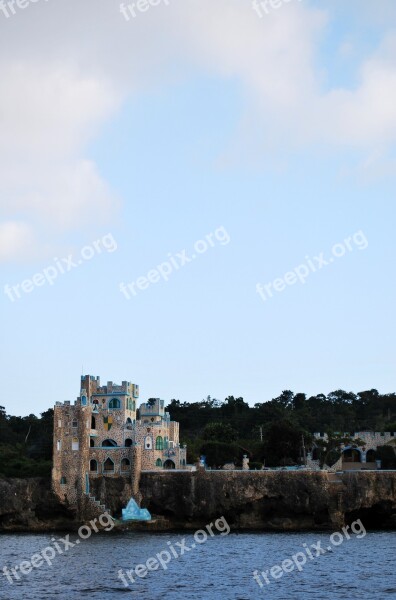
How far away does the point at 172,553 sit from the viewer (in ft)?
215

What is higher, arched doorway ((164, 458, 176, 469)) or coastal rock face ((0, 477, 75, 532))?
arched doorway ((164, 458, 176, 469))

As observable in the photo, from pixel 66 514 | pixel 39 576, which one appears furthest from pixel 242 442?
pixel 39 576

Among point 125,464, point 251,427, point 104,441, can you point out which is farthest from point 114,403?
point 251,427

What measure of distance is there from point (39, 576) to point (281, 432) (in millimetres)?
56007

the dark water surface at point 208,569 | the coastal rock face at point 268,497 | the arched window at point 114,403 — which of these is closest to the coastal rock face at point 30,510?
the dark water surface at point 208,569

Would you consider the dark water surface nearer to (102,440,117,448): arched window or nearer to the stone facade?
(102,440,117,448): arched window

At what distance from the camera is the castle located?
87.6 meters

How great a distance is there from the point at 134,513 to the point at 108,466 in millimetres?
6879

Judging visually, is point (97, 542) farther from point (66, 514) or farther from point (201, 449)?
point (201, 449)

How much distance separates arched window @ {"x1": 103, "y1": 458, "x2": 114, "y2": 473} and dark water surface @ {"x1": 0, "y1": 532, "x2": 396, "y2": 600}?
38.6ft

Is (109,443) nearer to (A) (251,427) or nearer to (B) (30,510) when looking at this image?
(B) (30,510)

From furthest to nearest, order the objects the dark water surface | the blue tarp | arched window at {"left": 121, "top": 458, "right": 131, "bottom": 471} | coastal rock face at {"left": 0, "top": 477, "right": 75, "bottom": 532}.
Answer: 1. arched window at {"left": 121, "top": 458, "right": 131, "bottom": 471}
2. coastal rock face at {"left": 0, "top": 477, "right": 75, "bottom": 532}
3. the blue tarp
4. the dark water surface

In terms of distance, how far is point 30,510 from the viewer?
286 feet

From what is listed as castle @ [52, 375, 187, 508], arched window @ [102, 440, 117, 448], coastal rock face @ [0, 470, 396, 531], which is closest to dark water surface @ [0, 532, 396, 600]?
coastal rock face @ [0, 470, 396, 531]
